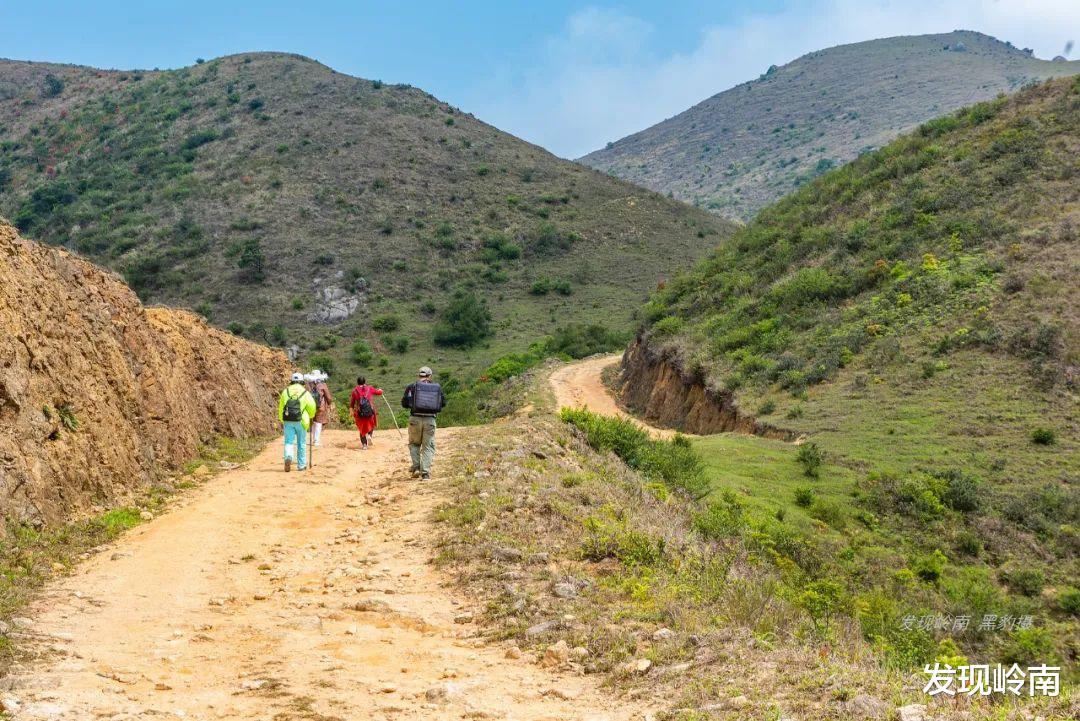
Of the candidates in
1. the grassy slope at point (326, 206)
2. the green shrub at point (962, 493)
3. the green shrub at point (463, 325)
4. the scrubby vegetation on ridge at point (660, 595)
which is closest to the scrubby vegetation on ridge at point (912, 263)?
the green shrub at point (962, 493)

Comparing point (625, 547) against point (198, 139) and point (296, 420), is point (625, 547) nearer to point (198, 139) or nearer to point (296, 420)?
point (296, 420)

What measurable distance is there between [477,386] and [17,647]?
139 feet

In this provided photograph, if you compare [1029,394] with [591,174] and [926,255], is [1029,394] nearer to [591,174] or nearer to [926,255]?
[926,255]

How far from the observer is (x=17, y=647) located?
5.72m

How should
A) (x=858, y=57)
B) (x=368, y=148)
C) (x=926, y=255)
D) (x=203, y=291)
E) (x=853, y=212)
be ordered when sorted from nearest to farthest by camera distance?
1. (x=926, y=255)
2. (x=853, y=212)
3. (x=203, y=291)
4. (x=368, y=148)
5. (x=858, y=57)

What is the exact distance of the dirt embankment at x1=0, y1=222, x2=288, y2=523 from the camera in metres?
9.53

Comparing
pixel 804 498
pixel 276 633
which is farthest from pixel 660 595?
pixel 804 498

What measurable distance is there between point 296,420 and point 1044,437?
59.8 ft

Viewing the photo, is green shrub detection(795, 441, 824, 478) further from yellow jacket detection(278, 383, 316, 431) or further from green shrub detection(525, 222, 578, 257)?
green shrub detection(525, 222, 578, 257)

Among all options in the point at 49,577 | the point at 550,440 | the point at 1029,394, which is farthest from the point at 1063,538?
the point at 49,577

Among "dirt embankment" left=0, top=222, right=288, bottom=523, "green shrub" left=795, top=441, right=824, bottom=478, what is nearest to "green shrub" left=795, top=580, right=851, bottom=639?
"green shrub" left=795, top=441, right=824, bottom=478

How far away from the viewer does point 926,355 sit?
27703 mm

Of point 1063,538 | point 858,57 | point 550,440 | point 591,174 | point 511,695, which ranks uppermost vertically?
point 858,57

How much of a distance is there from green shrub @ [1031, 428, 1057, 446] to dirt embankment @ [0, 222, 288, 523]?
64.6ft
